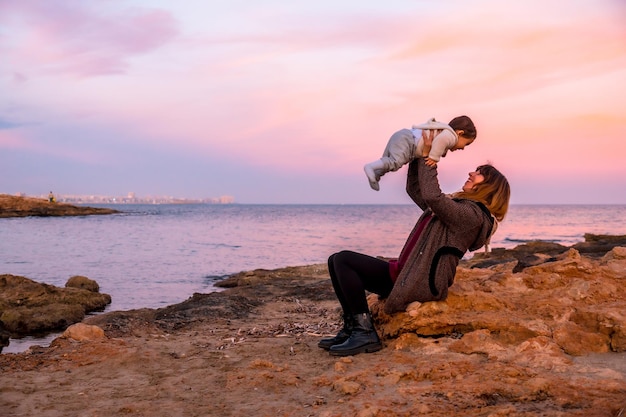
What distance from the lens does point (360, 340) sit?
5000mm

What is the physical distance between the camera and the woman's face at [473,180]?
189 inches

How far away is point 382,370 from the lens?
173 inches

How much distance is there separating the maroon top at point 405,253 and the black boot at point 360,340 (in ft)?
1.44

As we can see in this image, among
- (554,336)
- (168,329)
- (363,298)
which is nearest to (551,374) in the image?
(554,336)

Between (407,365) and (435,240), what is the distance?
3.42ft

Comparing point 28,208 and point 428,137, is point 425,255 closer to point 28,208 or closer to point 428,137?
point 428,137

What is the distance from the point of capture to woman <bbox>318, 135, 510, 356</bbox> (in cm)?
462

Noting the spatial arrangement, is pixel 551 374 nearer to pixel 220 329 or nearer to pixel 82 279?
pixel 220 329

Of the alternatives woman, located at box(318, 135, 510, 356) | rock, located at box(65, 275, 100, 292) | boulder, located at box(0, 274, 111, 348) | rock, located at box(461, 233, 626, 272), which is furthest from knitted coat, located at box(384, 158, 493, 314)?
rock, located at box(65, 275, 100, 292)

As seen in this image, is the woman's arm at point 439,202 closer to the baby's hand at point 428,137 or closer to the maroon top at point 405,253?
the baby's hand at point 428,137

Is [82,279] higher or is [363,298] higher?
[363,298]

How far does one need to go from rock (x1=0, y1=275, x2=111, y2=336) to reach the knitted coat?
7.41 metres

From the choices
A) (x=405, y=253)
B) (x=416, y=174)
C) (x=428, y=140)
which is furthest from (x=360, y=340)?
(x=428, y=140)

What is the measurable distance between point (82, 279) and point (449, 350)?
39.4 ft
